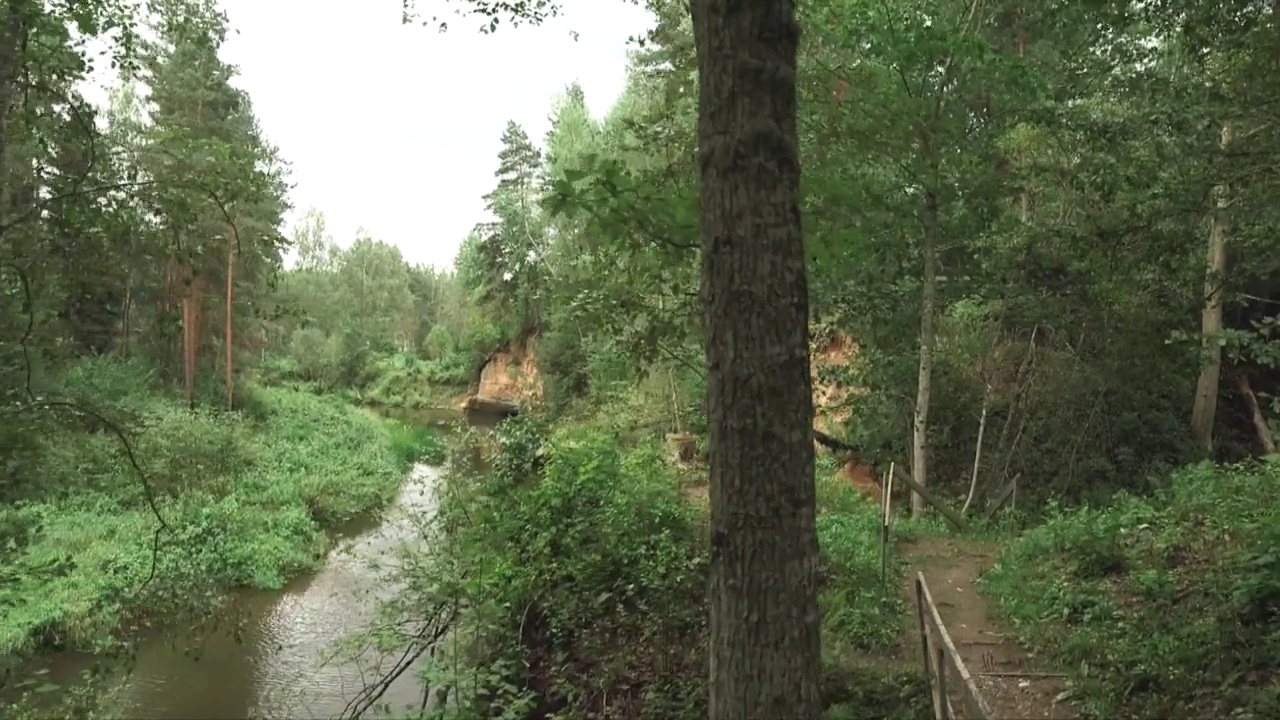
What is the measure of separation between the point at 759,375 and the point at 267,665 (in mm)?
11449

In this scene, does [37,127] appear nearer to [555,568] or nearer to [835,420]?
[555,568]

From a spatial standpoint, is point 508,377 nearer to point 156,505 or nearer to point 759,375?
point 156,505

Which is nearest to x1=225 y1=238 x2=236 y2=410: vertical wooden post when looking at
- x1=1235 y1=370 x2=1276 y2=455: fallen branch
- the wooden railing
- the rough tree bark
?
the rough tree bark

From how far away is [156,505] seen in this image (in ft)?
40.5

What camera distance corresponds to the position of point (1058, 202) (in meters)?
12.6

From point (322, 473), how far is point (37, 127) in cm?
1824

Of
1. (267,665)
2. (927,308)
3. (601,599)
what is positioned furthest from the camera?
(267,665)

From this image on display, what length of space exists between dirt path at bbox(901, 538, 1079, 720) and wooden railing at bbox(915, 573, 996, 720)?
1.46 feet

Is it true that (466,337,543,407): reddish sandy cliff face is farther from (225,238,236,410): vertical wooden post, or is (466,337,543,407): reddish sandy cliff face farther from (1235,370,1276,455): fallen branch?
(1235,370,1276,455): fallen branch

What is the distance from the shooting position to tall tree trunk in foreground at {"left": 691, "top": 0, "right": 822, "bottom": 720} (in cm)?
272

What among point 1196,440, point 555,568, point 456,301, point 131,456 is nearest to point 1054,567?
point 555,568

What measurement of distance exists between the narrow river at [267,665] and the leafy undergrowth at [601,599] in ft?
4.18

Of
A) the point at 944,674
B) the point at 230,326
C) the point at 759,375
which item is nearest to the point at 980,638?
the point at 944,674

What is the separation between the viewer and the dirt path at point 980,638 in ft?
16.8
